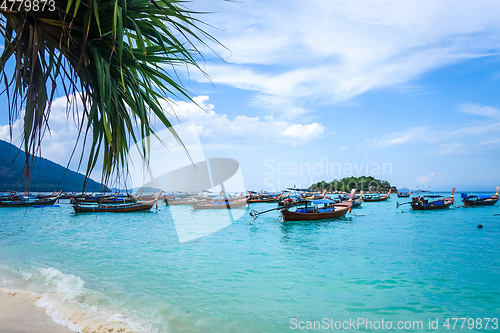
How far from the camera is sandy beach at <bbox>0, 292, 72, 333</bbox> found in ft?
15.8

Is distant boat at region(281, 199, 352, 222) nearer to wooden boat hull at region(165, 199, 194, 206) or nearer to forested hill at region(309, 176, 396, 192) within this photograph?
wooden boat hull at region(165, 199, 194, 206)

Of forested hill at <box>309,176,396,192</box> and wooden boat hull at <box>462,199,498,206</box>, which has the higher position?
forested hill at <box>309,176,396,192</box>

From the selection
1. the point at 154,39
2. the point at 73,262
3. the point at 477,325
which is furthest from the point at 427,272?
the point at 73,262

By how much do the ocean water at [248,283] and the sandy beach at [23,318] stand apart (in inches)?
8.6

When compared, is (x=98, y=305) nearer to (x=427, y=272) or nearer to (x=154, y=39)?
(x=154, y=39)

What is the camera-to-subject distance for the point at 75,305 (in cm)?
661

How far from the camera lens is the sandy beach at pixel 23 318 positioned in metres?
4.83

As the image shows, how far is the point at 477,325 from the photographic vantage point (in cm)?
704

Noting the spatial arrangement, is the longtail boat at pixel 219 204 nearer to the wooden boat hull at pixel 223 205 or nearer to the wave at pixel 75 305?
the wooden boat hull at pixel 223 205

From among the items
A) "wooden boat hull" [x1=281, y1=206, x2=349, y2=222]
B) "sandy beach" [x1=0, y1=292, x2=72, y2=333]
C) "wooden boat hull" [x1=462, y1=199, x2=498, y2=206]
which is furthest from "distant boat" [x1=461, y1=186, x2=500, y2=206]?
"sandy beach" [x1=0, y1=292, x2=72, y2=333]

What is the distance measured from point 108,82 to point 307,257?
12940 millimetres

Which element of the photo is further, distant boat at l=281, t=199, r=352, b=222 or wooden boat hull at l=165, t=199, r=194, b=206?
wooden boat hull at l=165, t=199, r=194, b=206

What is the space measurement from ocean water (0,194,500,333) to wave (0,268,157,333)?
0.02 m

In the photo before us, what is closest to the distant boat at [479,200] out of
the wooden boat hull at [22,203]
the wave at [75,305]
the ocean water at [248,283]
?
Answer: the ocean water at [248,283]
